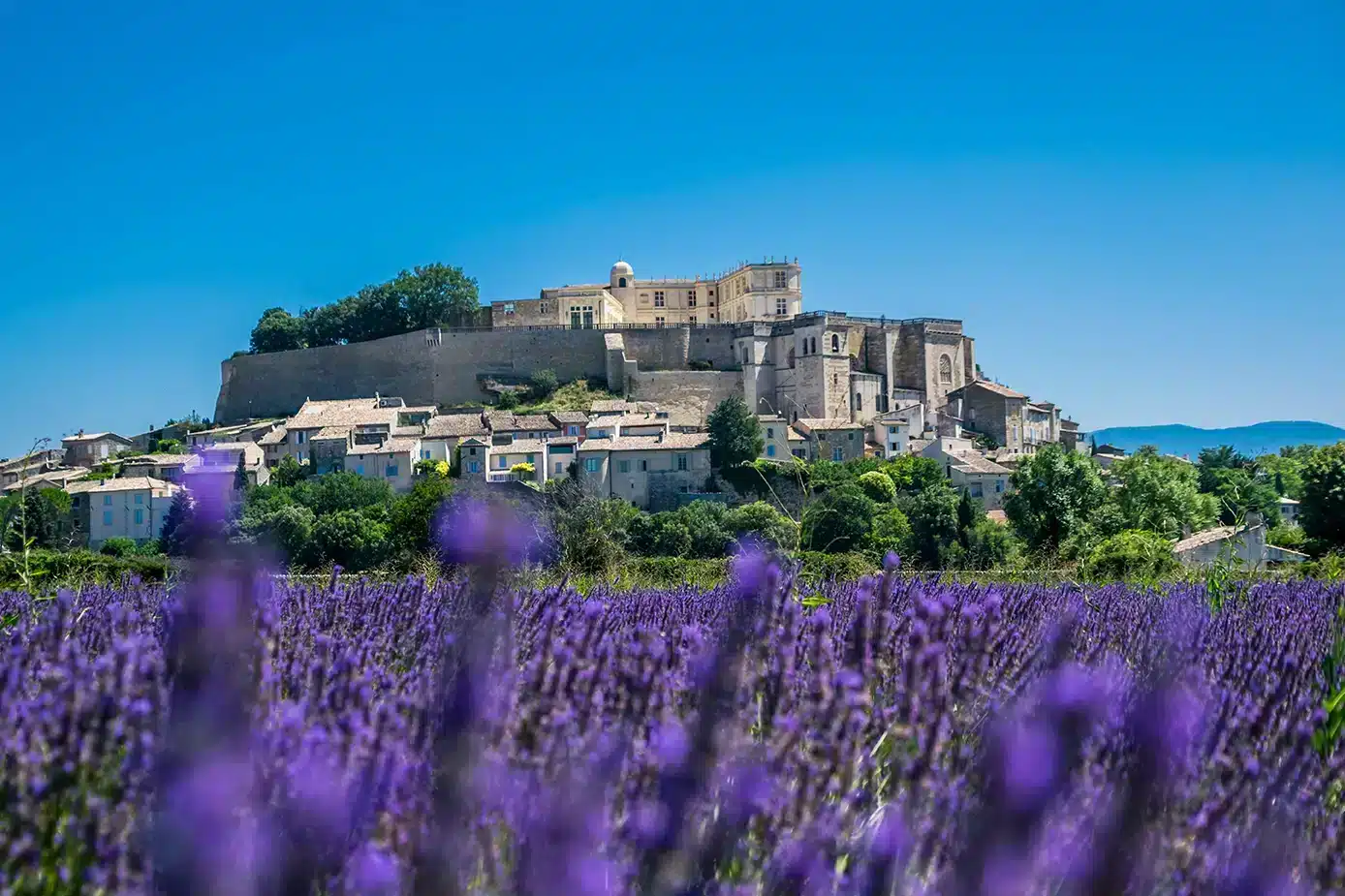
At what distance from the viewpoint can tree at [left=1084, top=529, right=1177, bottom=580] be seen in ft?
34.2

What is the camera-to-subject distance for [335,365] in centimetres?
6700

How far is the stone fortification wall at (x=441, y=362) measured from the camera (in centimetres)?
6562

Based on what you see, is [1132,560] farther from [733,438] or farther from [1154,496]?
[733,438]

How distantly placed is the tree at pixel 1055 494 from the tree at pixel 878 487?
16.5m

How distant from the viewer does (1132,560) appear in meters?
11.6

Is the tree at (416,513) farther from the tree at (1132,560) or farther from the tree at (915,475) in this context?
the tree at (915,475)

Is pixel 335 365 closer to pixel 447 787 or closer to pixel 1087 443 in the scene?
pixel 1087 443

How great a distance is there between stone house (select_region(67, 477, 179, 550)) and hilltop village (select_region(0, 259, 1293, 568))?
9cm

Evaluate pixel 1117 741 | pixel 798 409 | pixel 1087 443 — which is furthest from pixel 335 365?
pixel 1117 741

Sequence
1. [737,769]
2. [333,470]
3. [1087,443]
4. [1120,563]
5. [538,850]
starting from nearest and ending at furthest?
[538,850] → [737,769] → [1120,563] → [333,470] → [1087,443]

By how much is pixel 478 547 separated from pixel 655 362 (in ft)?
213

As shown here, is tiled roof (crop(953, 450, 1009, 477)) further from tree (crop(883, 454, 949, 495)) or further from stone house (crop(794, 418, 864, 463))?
stone house (crop(794, 418, 864, 463))

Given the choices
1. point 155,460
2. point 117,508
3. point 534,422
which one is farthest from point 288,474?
point 534,422

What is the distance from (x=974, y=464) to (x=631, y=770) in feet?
178
